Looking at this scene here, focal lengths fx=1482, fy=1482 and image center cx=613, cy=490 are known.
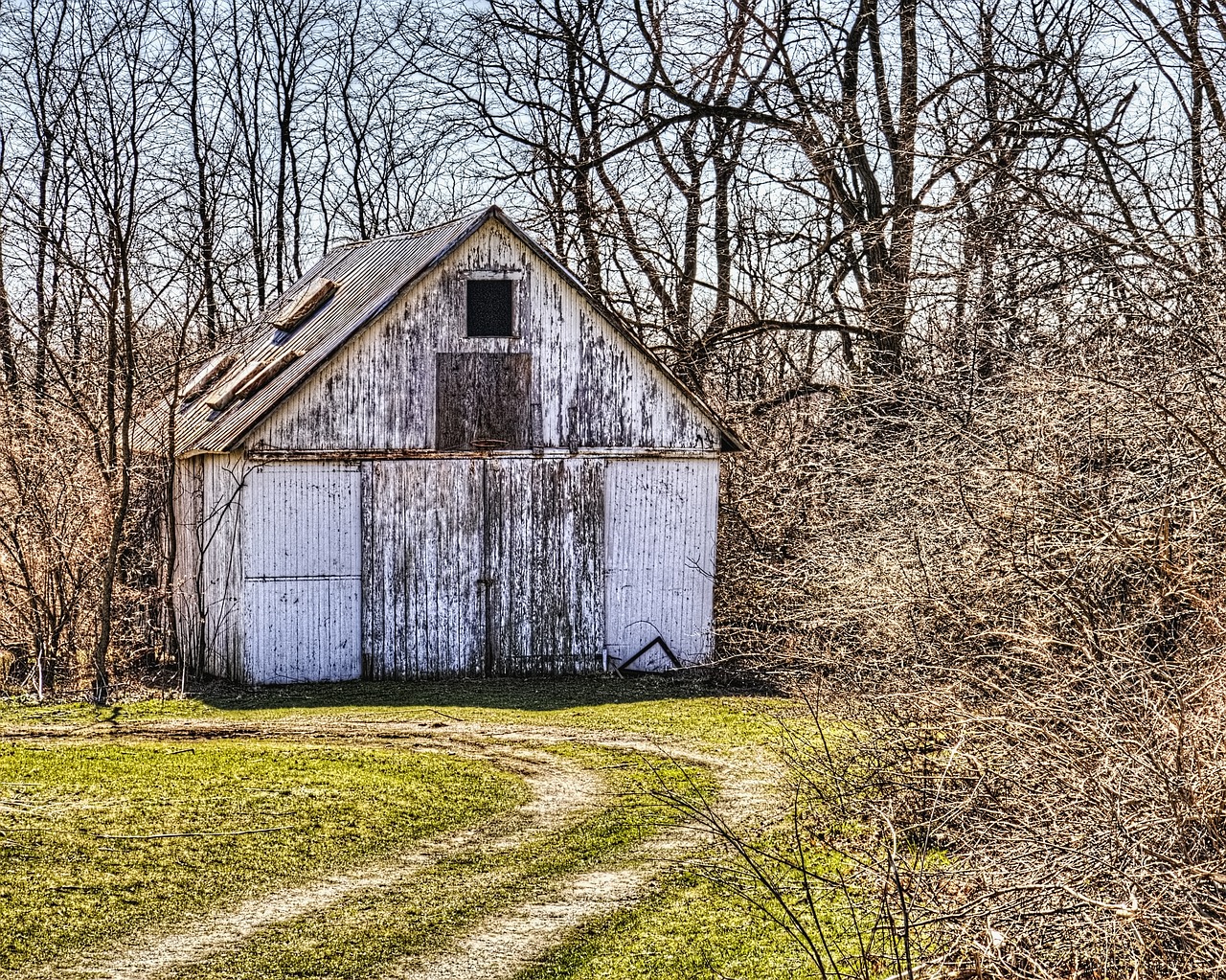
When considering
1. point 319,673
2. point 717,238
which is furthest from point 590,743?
point 717,238

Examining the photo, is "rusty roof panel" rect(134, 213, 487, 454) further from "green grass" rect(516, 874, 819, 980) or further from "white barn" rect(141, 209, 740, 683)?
"green grass" rect(516, 874, 819, 980)

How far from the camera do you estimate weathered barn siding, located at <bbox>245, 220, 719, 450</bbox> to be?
18.4 m

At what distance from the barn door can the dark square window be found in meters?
2.50

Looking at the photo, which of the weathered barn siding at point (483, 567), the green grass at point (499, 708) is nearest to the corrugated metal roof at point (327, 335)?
the weathered barn siding at point (483, 567)

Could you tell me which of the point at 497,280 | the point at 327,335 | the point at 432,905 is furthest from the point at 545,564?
the point at 432,905

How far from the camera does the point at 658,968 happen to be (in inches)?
302

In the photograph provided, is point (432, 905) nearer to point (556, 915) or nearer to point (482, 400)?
point (556, 915)

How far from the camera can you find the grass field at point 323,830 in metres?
7.91

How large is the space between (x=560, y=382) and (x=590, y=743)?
21.7 feet

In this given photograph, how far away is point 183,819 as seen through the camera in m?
10.5

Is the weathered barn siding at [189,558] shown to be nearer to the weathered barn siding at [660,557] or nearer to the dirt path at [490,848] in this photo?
the dirt path at [490,848]

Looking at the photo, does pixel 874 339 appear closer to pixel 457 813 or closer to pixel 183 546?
pixel 183 546

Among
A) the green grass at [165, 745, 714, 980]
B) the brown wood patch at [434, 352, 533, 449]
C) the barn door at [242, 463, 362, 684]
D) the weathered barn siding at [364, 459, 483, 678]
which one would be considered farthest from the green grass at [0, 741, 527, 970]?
the brown wood patch at [434, 352, 533, 449]

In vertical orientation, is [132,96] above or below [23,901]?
above
